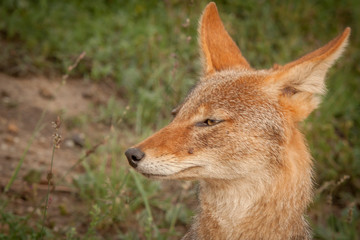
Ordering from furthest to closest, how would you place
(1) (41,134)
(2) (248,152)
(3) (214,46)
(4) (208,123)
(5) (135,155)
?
(1) (41,134) < (3) (214,46) < (4) (208,123) < (2) (248,152) < (5) (135,155)

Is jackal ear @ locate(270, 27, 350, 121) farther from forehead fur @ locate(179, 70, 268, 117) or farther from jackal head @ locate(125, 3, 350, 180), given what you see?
forehead fur @ locate(179, 70, 268, 117)

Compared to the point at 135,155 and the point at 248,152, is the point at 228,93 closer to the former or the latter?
the point at 248,152

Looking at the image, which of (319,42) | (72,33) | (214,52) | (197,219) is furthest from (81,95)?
(319,42)

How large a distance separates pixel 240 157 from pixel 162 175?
58cm

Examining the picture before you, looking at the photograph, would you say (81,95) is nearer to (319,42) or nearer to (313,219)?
(313,219)

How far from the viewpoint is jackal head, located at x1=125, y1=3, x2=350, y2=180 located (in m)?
3.04

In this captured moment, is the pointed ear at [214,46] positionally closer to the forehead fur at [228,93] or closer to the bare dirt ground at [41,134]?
the forehead fur at [228,93]

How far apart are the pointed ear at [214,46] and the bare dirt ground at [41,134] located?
139 cm

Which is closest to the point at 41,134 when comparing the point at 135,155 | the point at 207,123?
the point at 135,155

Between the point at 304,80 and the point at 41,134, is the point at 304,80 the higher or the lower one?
the higher one

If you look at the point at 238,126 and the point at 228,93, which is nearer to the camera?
the point at 238,126

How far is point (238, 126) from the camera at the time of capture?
317 cm

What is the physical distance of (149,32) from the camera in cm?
684

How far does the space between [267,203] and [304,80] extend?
3.11ft
